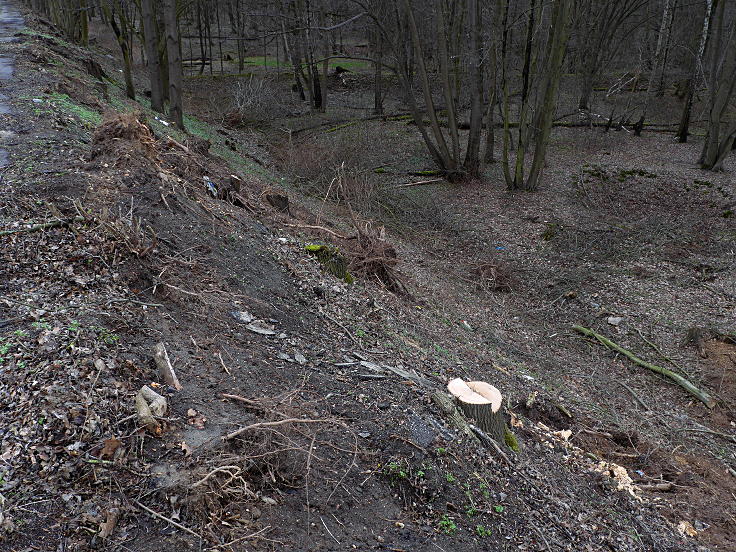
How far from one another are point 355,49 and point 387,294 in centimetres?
3348

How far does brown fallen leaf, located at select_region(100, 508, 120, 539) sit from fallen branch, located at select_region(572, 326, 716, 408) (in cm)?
613

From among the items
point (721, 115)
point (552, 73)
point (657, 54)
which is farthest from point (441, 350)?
point (657, 54)

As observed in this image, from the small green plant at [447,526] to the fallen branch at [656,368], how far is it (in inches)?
171

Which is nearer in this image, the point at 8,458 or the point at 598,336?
the point at 8,458

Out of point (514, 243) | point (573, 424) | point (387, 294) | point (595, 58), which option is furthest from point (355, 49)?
point (573, 424)

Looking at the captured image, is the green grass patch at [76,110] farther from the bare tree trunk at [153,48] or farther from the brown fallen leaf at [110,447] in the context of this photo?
the brown fallen leaf at [110,447]

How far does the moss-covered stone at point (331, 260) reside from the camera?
6.63 m

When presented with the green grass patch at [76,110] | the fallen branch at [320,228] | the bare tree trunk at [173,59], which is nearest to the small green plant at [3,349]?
the fallen branch at [320,228]

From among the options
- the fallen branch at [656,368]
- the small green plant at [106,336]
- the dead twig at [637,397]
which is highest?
the small green plant at [106,336]

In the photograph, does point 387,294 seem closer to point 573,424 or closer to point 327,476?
point 573,424

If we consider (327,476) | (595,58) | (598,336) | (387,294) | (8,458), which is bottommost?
(598,336)

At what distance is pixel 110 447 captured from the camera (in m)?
2.63

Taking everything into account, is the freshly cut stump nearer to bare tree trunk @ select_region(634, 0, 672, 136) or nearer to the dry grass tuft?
the dry grass tuft

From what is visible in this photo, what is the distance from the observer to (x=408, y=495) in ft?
10.4
